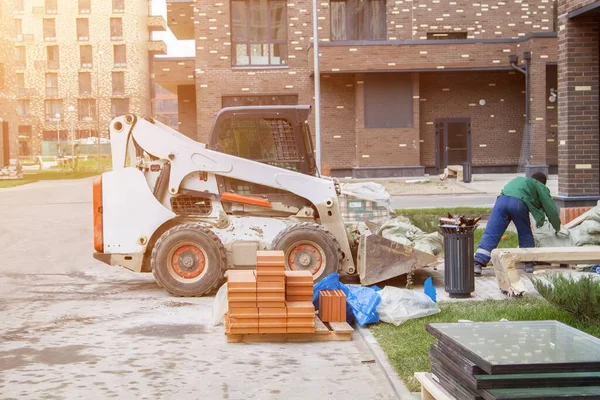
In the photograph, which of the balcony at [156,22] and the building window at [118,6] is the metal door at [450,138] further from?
the balcony at [156,22]

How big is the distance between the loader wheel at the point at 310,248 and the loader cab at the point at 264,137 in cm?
113

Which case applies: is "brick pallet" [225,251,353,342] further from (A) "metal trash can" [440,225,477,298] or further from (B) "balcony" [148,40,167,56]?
(B) "balcony" [148,40,167,56]

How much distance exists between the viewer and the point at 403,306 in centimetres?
935

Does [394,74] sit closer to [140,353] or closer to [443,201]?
[443,201]

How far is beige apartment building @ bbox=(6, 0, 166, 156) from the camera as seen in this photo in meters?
89.6

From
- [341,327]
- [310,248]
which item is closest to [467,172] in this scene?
[310,248]

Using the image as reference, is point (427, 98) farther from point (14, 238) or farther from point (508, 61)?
point (14, 238)

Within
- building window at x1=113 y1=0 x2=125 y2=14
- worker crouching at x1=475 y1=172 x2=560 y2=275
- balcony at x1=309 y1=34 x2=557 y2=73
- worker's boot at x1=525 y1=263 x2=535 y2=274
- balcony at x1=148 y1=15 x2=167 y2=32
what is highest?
building window at x1=113 y1=0 x2=125 y2=14

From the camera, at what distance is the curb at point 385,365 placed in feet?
22.0

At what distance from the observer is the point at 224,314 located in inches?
367

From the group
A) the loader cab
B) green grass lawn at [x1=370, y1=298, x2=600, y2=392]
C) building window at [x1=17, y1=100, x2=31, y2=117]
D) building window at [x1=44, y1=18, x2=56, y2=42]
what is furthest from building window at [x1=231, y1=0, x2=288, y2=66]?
building window at [x1=17, y1=100, x2=31, y2=117]

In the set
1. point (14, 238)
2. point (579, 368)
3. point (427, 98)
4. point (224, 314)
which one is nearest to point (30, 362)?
point (224, 314)

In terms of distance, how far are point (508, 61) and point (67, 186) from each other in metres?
19.7

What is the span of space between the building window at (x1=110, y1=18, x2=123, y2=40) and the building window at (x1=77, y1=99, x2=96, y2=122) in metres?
6.89
